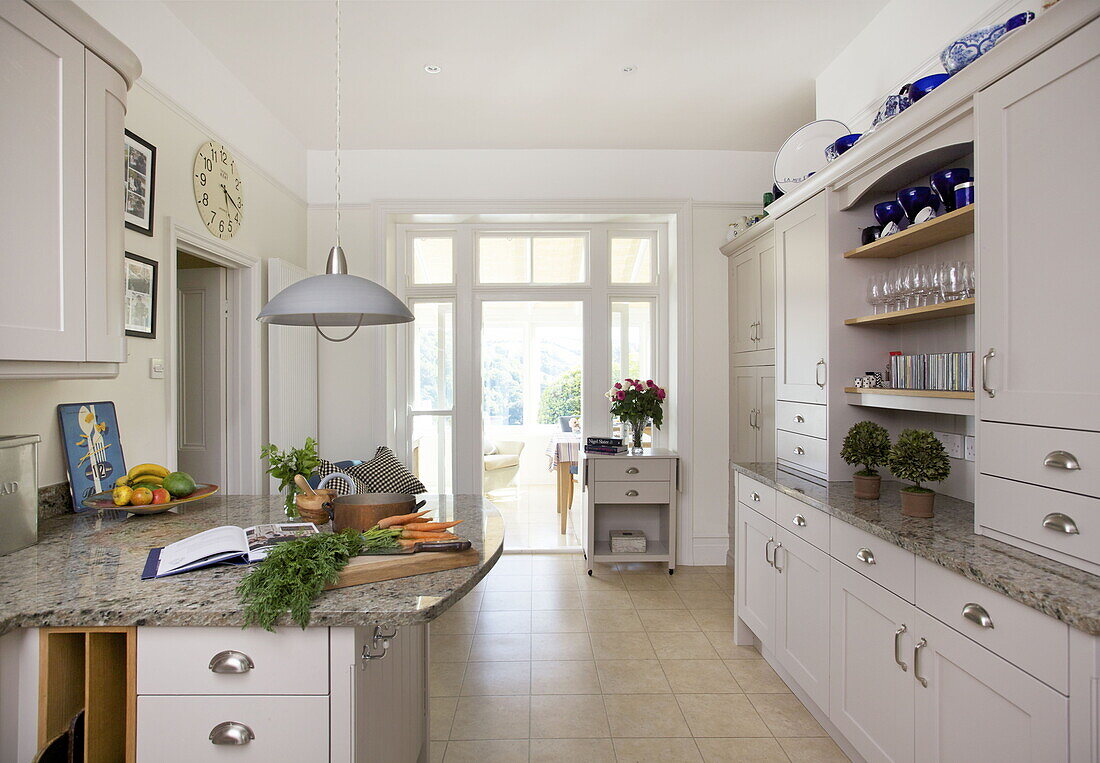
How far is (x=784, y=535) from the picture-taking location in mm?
2586

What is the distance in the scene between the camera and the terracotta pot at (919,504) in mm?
1945

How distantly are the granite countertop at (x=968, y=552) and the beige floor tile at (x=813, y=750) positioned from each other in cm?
85

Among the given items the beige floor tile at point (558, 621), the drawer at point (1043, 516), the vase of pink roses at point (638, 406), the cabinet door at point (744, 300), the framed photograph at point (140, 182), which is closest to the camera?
the drawer at point (1043, 516)

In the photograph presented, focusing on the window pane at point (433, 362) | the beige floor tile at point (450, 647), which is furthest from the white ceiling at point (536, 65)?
the beige floor tile at point (450, 647)

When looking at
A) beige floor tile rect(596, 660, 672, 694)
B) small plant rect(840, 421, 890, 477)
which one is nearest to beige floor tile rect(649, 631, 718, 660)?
beige floor tile rect(596, 660, 672, 694)

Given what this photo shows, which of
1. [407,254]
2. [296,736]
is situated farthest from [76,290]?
[407,254]

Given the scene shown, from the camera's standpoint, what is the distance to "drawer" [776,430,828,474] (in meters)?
2.64

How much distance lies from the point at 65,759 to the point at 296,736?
19.0 inches

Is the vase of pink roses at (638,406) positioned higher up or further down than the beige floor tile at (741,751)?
higher up

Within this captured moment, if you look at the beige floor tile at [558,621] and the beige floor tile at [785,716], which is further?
the beige floor tile at [558,621]

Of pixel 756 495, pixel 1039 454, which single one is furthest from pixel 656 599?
pixel 1039 454

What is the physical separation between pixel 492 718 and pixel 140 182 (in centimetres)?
256

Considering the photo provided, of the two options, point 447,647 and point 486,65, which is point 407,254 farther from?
point 447,647

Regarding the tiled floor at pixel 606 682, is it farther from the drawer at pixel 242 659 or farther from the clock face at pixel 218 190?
the clock face at pixel 218 190
